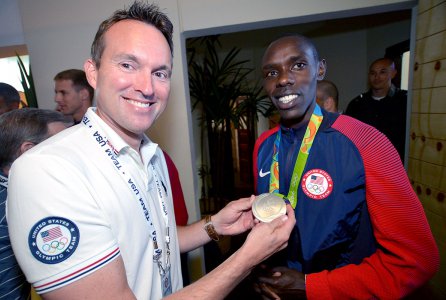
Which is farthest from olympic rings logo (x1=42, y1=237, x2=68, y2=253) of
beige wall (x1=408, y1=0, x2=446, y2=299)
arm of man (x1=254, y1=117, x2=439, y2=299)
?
beige wall (x1=408, y1=0, x2=446, y2=299)

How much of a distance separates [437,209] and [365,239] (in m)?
1.41

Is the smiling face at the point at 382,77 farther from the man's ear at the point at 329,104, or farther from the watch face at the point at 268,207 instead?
the watch face at the point at 268,207

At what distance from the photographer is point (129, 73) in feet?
3.61

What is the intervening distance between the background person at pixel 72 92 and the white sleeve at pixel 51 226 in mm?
2019

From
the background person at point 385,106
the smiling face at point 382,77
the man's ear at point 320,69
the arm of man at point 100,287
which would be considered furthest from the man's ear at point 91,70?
the smiling face at point 382,77

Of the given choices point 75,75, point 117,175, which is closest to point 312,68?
point 117,175

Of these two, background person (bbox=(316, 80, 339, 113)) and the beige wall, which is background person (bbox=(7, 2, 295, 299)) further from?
background person (bbox=(316, 80, 339, 113))

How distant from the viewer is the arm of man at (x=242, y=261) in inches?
36.0

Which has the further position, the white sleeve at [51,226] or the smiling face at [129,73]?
the smiling face at [129,73]

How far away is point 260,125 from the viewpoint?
7.77 m

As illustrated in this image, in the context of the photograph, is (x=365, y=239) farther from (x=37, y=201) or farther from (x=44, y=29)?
(x=44, y=29)

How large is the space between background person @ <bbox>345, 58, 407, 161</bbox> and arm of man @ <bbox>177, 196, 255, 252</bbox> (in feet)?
9.14

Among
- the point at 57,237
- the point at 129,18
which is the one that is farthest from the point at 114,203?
the point at 129,18

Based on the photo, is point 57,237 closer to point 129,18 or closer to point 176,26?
point 129,18
